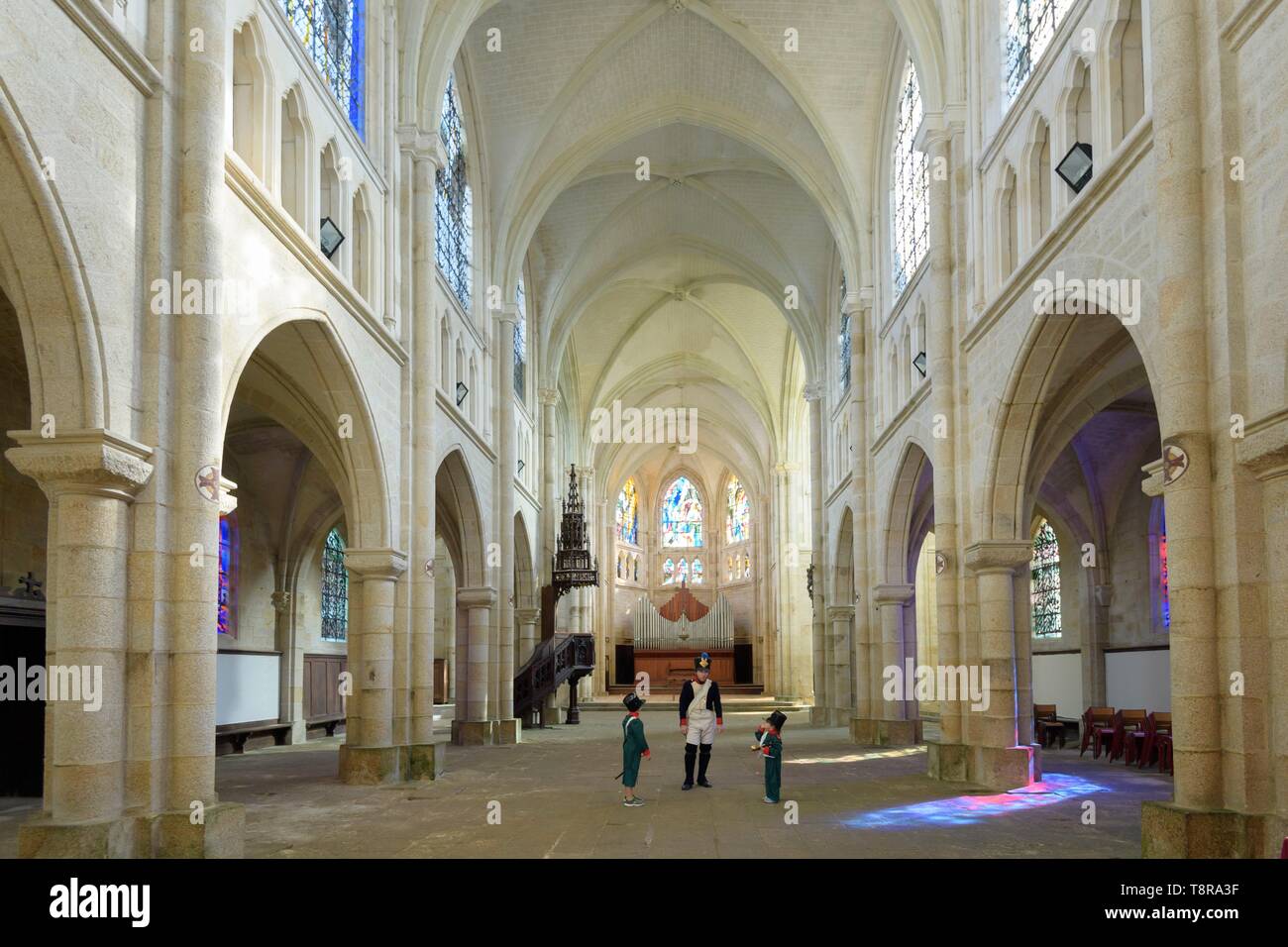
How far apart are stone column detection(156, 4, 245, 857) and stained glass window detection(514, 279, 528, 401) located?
20.0 meters

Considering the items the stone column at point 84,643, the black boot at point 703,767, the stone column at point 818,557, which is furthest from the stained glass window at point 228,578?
the stone column at point 84,643

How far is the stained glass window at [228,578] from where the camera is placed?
80.0ft

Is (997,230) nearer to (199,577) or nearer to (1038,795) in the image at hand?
(1038,795)

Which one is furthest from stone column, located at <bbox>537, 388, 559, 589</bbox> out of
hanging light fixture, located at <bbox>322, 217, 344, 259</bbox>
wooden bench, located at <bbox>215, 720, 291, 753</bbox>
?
hanging light fixture, located at <bbox>322, 217, 344, 259</bbox>

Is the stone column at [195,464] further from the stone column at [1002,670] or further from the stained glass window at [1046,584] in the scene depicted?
the stained glass window at [1046,584]

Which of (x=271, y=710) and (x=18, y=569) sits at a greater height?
(x=18, y=569)

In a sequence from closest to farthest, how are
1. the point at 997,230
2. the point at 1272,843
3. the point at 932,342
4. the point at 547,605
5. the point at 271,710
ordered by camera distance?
the point at 1272,843
the point at 997,230
the point at 932,342
the point at 271,710
the point at 547,605

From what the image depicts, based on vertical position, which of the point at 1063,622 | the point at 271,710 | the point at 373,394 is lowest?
the point at 271,710

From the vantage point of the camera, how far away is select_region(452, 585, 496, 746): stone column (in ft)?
80.1

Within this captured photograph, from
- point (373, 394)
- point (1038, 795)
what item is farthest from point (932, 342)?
point (373, 394)

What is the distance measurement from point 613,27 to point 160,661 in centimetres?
1879

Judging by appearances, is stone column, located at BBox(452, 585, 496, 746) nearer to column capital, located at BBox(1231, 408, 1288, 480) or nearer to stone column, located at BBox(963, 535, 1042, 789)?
stone column, located at BBox(963, 535, 1042, 789)

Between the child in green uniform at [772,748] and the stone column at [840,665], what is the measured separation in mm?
16730

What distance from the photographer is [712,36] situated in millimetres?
25094
